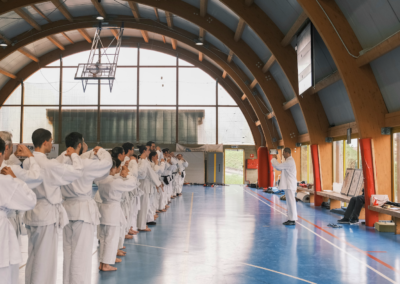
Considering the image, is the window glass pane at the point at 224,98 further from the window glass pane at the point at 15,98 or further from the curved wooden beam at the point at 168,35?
the window glass pane at the point at 15,98

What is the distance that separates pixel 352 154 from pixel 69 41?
845 inches

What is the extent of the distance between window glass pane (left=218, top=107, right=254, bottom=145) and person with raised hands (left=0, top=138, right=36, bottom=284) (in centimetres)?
2428

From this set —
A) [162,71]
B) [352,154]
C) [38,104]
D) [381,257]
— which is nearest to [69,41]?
[38,104]

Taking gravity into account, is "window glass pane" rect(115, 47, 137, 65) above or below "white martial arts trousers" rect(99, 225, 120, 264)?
above

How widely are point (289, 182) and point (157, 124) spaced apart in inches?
707

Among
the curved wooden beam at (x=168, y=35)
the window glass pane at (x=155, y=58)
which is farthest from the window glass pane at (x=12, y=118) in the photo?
the window glass pane at (x=155, y=58)

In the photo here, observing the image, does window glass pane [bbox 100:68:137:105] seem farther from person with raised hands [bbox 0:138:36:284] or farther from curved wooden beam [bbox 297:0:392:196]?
person with raised hands [bbox 0:138:36:284]

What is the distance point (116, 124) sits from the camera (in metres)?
27.2

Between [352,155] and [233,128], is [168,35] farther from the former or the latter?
[352,155]

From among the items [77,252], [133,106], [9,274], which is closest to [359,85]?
[77,252]

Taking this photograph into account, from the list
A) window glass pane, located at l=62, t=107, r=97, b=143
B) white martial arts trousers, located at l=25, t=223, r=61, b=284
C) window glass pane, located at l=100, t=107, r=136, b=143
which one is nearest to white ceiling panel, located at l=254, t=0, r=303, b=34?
white martial arts trousers, located at l=25, t=223, r=61, b=284

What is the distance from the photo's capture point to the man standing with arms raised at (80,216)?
4621mm

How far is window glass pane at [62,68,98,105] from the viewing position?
88.8 feet

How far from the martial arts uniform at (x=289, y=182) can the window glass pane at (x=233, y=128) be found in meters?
16.9
